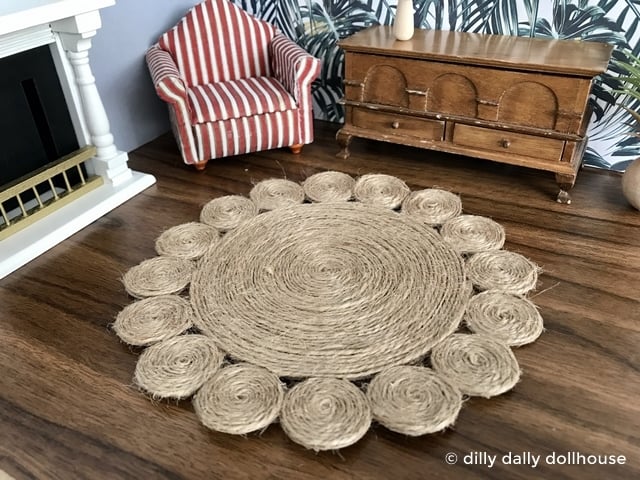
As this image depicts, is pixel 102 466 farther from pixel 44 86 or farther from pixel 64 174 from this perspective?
pixel 44 86

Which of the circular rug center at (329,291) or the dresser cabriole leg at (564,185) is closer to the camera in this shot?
the circular rug center at (329,291)

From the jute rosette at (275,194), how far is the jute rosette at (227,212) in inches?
2.0

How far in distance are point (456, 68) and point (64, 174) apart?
1933mm

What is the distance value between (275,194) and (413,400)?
1.41m

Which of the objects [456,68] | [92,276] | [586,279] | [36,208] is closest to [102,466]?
[92,276]

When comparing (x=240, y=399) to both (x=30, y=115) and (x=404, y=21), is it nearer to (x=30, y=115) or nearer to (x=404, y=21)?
(x=30, y=115)

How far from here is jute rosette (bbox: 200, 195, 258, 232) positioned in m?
2.60

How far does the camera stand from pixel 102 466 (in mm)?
1595

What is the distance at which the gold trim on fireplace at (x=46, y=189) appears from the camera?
2.48 meters

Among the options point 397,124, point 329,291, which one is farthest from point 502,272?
point 397,124

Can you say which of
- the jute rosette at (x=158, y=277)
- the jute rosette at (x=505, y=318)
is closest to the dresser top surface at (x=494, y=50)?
the jute rosette at (x=505, y=318)

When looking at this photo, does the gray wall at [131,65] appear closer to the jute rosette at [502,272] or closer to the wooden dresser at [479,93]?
the wooden dresser at [479,93]

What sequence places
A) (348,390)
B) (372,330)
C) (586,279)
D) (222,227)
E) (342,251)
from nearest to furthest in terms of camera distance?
(348,390) → (372,330) → (586,279) → (342,251) → (222,227)

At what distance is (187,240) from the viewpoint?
248 centimetres
